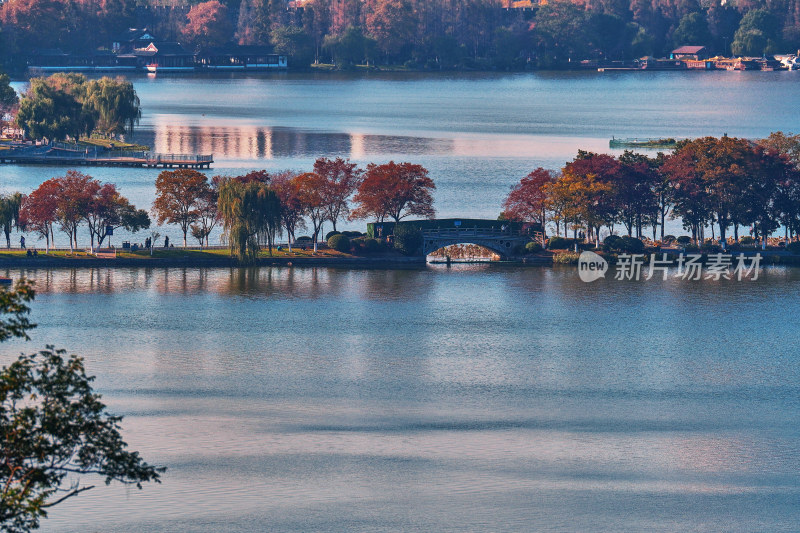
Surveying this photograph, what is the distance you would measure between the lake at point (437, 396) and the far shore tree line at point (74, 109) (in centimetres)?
6417

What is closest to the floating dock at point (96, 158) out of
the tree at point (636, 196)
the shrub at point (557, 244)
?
the shrub at point (557, 244)

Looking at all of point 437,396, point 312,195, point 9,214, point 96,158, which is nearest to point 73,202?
point 9,214

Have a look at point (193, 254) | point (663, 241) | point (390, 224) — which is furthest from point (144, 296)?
point (663, 241)

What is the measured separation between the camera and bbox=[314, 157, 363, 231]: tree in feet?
309

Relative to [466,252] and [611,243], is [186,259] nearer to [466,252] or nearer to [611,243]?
[466,252]

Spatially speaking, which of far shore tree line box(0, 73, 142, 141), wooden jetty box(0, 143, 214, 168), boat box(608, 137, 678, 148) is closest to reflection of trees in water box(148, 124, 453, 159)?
far shore tree line box(0, 73, 142, 141)

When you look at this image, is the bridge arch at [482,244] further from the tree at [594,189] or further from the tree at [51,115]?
the tree at [51,115]

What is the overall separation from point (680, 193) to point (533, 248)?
40.8 feet

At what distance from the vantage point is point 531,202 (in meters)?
94.0

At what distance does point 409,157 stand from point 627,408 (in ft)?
288

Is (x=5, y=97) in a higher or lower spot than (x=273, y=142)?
higher

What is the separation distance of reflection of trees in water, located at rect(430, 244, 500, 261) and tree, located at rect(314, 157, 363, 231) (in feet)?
27.9

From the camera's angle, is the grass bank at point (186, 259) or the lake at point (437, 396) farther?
the grass bank at point (186, 259)

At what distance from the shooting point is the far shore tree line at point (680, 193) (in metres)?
92.8
